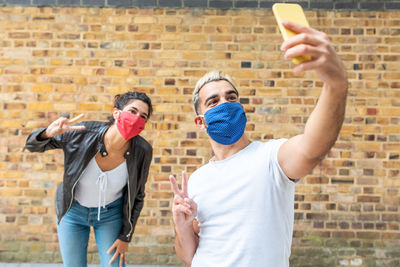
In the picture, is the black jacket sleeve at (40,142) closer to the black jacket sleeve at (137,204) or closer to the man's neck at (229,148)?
the black jacket sleeve at (137,204)

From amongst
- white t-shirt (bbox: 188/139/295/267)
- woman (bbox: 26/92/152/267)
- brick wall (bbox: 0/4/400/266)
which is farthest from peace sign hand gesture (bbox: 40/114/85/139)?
brick wall (bbox: 0/4/400/266)

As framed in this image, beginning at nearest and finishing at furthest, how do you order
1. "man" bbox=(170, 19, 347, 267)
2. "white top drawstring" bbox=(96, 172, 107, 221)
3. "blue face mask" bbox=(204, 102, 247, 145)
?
"man" bbox=(170, 19, 347, 267) < "blue face mask" bbox=(204, 102, 247, 145) < "white top drawstring" bbox=(96, 172, 107, 221)

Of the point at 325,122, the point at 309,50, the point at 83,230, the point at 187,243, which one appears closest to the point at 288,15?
the point at 309,50

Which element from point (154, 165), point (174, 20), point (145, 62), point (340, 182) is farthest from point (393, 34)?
point (154, 165)

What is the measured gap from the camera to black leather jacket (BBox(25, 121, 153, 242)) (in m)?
2.81

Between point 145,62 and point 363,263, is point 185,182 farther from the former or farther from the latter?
point 363,263

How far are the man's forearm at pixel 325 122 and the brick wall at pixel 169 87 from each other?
3096mm

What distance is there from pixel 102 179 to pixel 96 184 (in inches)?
2.5

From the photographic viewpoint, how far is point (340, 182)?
14.1 feet

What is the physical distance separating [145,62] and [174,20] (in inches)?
24.5

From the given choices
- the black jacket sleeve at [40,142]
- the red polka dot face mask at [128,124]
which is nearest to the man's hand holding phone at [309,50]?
the red polka dot face mask at [128,124]

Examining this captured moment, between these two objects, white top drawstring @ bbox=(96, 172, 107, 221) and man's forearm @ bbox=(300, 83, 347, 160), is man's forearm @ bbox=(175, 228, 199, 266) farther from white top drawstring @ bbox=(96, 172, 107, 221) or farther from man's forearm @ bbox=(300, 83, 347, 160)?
white top drawstring @ bbox=(96, 172, 107, 221)

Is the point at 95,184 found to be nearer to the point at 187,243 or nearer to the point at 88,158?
the point at 88,158

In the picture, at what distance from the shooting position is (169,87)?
4.36 metres
